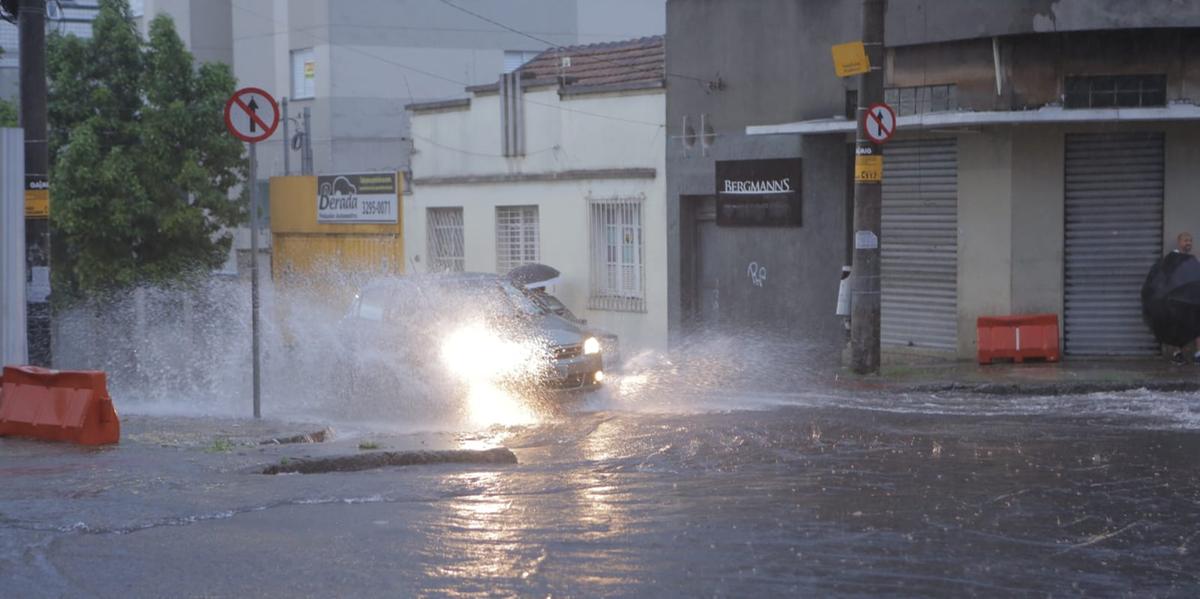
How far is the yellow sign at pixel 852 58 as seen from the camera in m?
15.8

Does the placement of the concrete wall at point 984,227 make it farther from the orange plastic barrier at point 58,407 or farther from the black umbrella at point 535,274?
the orange plastic barrier at point 58,407

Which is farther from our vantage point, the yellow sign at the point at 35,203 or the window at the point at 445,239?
the window at the point at 445,239

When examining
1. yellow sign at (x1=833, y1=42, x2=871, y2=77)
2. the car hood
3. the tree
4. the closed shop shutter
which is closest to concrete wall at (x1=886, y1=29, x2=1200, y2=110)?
the closed shop shutter

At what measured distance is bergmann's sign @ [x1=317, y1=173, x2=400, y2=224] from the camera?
27.2m

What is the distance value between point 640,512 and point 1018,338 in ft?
32.3

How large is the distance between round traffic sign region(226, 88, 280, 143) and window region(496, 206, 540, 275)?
11.3 m

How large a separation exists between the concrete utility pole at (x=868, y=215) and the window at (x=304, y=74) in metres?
19.5

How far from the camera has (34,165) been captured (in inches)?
558

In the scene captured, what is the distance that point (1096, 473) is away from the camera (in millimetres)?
9812

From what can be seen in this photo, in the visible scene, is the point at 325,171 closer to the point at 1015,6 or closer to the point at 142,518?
the point at 1015,6

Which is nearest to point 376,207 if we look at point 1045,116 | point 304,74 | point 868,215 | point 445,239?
point 445,239

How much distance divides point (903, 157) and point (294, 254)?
1512cm

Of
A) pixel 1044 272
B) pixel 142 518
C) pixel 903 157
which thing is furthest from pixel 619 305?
pixel 142 518

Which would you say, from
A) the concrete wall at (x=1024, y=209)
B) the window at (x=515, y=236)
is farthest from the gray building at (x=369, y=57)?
the concrete wall at (x=1024, y=209)
